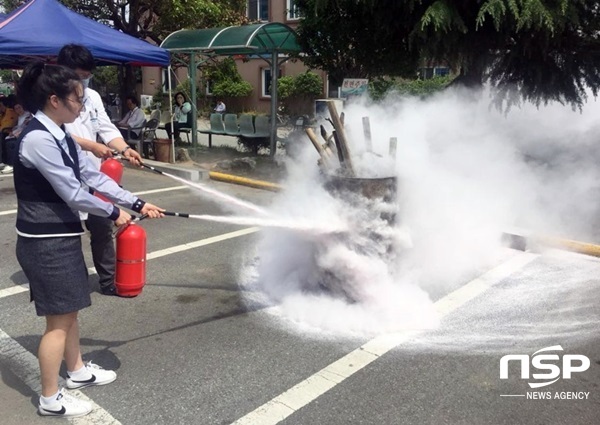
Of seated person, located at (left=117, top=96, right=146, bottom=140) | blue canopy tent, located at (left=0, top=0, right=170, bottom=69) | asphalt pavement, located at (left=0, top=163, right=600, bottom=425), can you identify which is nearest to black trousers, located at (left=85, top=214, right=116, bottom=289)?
asphalt pavement, located at (left=0, top=163, right=600, bottom=425)

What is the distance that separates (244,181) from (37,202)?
678cm

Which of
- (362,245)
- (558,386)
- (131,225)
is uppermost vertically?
(131,225)

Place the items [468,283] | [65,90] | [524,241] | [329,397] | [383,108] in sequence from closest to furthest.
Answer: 1. [65,90]
2. [329,397]
3. [468,283]
4. [383,108]
5. [524,241]

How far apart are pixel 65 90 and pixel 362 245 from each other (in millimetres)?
2267

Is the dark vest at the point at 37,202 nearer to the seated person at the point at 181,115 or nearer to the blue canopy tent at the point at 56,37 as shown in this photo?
the blue canopy tent at the point at 56,37

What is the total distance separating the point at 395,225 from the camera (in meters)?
4.12

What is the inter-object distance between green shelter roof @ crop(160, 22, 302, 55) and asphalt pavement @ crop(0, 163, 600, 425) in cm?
658

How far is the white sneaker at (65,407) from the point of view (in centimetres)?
274

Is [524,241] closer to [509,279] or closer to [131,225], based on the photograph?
[509,279]

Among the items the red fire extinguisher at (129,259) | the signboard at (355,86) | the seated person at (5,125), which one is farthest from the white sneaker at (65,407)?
the seated person at (5,125)

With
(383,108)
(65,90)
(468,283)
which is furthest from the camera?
(383,108)

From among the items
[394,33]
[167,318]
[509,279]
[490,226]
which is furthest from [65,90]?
[394,33]

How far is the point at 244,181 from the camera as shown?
933cm

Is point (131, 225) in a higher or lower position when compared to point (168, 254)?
higher
